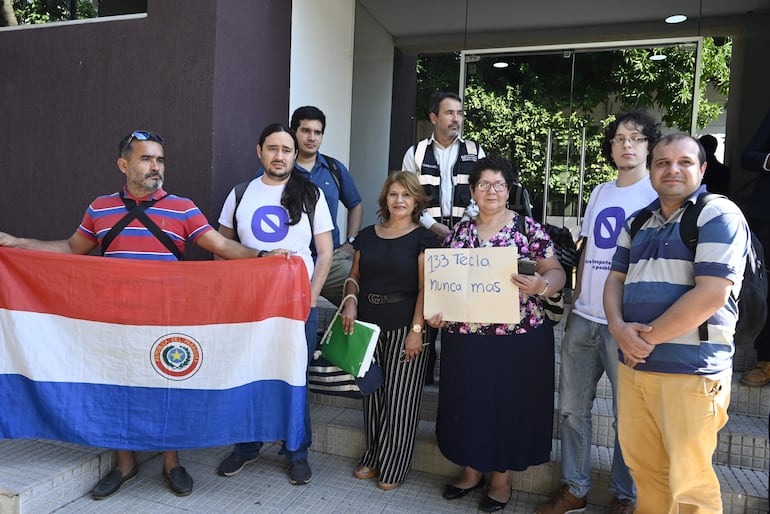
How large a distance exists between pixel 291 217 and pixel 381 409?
50.9 inches

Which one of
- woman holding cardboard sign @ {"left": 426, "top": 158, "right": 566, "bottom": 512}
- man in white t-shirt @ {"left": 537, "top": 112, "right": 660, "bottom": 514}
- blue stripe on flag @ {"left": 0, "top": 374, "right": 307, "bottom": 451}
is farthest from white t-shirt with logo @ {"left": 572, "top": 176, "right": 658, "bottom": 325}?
blue stripe on flag @ {"left": 0, "top": 374, "right": 307, "bottom": 451}

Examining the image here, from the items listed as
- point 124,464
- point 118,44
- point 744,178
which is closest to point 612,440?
point 124,464

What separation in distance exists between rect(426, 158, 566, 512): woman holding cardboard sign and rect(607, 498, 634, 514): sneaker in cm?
42

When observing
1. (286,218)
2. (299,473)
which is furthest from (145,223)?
(299,473)

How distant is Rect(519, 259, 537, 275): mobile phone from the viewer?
2861mm

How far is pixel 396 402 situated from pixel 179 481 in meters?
1.36

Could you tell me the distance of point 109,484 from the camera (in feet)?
10.8

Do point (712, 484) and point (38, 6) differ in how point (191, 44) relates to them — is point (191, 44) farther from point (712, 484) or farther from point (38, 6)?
point (712, 484)

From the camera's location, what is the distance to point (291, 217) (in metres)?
3.30

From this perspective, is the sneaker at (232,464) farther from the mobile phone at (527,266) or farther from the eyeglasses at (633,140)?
the eyeglasses at (633,140)

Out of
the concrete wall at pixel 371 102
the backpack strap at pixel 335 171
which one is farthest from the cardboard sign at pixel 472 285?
the concrete wall at pixel 371 102

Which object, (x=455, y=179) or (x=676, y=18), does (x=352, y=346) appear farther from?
(x=676, y=18)

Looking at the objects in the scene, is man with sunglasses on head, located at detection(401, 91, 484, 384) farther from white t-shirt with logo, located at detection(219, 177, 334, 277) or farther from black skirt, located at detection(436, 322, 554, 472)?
white t-shirt with logo, located at detection(219, 177, 334, 277)

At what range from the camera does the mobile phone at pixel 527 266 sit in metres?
2.86
